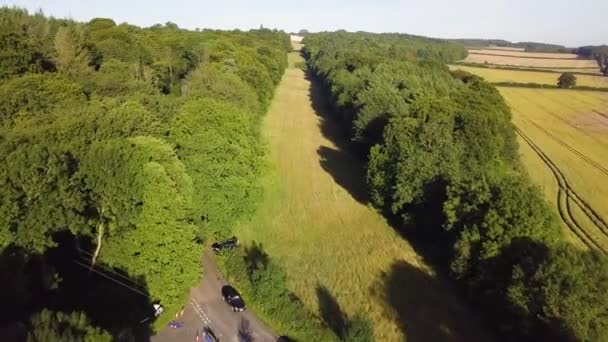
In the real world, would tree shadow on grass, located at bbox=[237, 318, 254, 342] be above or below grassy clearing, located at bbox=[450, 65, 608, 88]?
below

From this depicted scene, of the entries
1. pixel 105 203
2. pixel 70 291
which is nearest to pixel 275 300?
pixel 105 203

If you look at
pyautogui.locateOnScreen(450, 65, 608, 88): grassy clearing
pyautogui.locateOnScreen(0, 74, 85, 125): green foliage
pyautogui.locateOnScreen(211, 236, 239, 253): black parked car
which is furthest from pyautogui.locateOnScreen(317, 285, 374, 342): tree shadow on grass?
pyautogui.locateOnScreen(450, 65, 608, 88): grassy clearing

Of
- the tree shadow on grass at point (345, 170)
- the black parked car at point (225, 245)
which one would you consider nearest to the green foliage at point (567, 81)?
the tree shadow on grass at point (345, 170)

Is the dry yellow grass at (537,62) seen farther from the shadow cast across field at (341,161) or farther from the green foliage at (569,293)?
the green foliage at (569,293)

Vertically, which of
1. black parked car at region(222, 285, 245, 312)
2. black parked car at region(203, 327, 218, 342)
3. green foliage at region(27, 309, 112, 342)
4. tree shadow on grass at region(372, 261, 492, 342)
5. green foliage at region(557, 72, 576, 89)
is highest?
green foliage at region(557, 72, 576, 89)

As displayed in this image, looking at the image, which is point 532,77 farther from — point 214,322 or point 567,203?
point 214,322

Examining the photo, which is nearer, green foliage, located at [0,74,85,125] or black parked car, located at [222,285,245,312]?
black parked car, located at [222,285,245,312]

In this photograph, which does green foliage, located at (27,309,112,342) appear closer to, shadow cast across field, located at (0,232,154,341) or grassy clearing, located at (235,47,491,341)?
shadow cast across field, located at (0,232,154,341)
